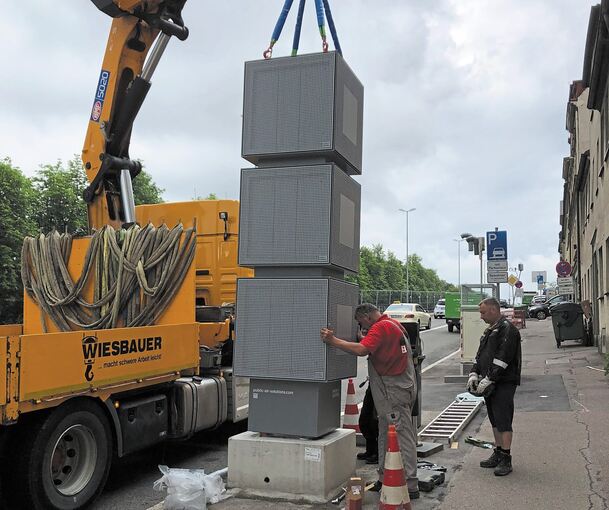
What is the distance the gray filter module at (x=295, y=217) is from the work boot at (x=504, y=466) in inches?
95.3

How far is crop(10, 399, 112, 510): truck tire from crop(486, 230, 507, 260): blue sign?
10914 mm

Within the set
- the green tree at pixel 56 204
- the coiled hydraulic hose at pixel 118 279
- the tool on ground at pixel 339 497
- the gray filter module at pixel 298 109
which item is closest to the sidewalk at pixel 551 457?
the tool on ground at pixel 339 497

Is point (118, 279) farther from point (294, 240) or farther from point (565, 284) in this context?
point (565, 284)

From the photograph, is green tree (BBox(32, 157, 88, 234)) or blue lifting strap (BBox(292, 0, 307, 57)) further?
green tree (BBox(32, 157, 88, 234))

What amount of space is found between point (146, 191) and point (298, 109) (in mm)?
43178

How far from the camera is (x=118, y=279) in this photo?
274 inches

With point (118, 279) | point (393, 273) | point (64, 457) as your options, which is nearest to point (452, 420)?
point (118, 279)

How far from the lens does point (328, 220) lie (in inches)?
215

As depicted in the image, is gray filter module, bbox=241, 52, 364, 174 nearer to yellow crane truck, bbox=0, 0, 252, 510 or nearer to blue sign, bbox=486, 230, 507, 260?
yellow crane truck, bbox=0, 0, 252, 510

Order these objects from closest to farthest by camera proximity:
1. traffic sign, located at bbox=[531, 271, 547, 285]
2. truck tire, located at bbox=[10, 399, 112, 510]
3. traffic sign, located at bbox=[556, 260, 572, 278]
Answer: truck tire, located at bbox=[10, 399, 112, 510] < traffic sign, located at bbox=[556, 260, 572, 278] < traffic sign, located at bbox=[531, 271, 547, 285]

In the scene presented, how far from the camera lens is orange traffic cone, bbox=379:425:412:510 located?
4699 millimetres

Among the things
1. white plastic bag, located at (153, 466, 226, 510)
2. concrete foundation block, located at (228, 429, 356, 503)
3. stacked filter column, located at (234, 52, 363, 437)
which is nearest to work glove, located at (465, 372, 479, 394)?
stacked filter column, located at (234, 52, 363, 437)

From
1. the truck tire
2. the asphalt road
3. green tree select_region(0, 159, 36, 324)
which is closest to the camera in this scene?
the truck tire

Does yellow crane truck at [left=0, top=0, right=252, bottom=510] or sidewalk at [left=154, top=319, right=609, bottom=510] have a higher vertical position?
yellow crane truck at [left=0, top=0, right=252, bottom=510]
